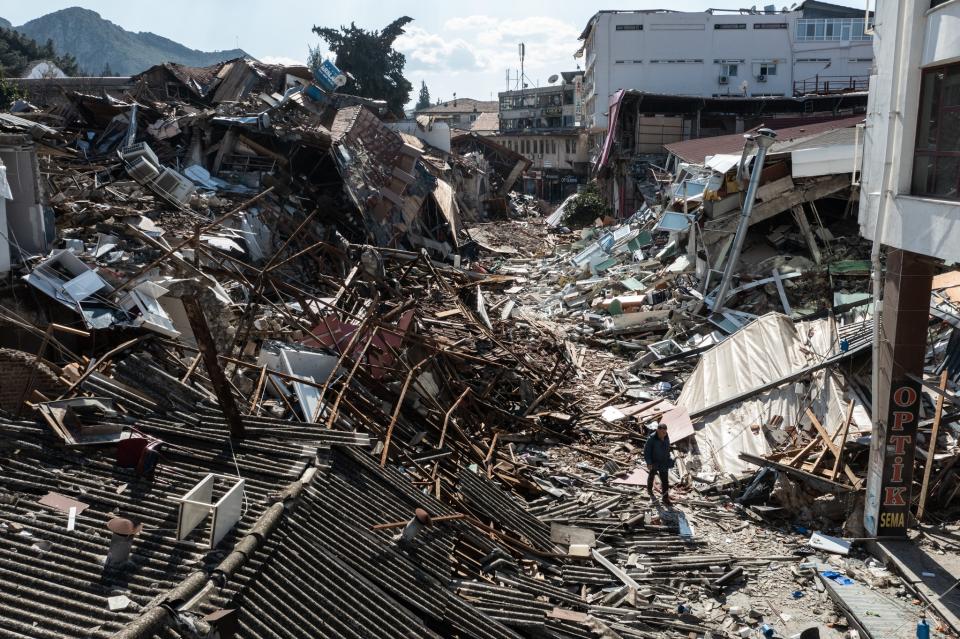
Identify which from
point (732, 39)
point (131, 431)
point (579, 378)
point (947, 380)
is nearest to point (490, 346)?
point (579, 378)

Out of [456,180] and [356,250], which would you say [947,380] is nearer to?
[356,250]

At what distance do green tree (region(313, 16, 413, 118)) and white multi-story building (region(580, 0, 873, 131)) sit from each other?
11.8m

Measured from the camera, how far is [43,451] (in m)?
5.14

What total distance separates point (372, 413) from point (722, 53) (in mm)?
38195

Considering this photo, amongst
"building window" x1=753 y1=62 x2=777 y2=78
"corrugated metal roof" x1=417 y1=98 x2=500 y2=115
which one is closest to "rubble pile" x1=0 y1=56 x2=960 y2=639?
"building window" x1=753 y1=62 x2=777 y2=78

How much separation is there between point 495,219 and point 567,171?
13.1 metres

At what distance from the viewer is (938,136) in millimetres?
7207

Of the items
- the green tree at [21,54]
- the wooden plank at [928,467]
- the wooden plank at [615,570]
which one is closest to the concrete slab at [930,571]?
the wooden plank at [928,467]

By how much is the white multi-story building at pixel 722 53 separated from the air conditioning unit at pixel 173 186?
90.9ft

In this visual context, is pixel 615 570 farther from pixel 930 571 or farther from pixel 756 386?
Result: pixel 756 386

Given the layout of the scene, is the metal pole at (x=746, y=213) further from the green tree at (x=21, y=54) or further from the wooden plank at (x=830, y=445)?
the green tree at (x=21, y=54)

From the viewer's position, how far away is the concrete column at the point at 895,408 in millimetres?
7895

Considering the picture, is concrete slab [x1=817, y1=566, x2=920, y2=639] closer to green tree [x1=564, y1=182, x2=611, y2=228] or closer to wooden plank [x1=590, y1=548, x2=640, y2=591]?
wooden plank [x1=590, y1=548, x2=640, y2=591]

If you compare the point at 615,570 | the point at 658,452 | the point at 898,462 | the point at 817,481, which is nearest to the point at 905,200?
the point at 898,462
